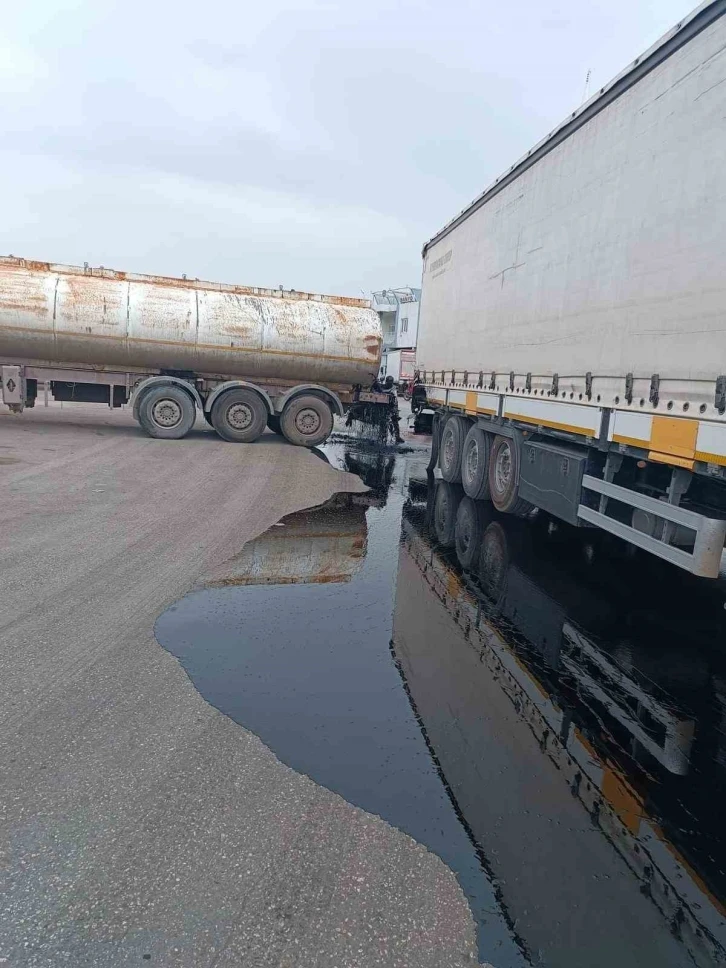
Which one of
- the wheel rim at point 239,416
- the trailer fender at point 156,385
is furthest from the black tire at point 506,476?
the trailer fender at point 156,385

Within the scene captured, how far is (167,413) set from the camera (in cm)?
1560

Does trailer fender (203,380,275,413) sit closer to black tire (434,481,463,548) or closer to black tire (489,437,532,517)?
black tire (434,481,463,548)

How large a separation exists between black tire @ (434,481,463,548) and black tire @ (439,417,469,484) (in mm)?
236

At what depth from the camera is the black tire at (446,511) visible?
8.64 m

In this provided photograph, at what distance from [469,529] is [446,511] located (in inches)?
46.0

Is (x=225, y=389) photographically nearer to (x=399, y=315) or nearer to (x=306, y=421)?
(x=306, y=421)

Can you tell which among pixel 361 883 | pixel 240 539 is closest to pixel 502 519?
pixel 240 539

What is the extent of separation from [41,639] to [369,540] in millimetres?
4229

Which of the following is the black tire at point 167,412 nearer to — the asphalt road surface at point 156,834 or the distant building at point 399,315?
the asphalt road surface at point 156,834

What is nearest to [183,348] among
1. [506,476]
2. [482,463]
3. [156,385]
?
[156,385]

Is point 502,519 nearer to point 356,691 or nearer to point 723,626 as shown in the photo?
point 723,626

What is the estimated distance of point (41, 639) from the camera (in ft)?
15.2

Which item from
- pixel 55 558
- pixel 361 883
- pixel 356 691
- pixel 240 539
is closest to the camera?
pixel 361 883

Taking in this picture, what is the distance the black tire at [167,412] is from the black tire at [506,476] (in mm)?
7992
